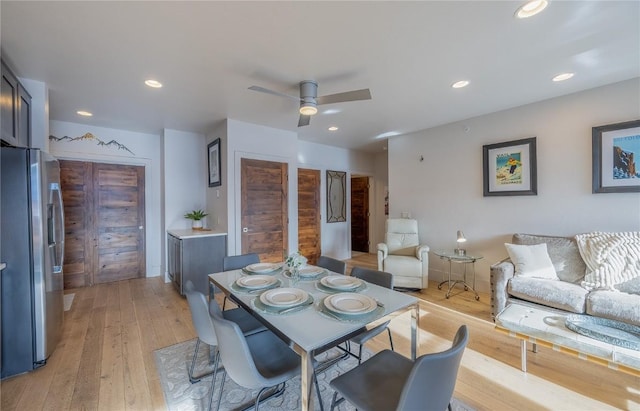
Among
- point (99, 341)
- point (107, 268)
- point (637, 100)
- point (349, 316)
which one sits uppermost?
point (637, 100)

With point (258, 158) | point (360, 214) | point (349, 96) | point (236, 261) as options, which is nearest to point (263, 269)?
point (236, 261)

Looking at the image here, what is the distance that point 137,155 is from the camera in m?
4.49

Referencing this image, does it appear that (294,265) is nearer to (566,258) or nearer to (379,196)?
(566,258)

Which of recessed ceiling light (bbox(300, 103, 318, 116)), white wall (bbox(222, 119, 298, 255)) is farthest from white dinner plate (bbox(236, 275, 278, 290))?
white wall (bbox(222, 119, 298, 255))

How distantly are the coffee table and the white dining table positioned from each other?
98 centimetres

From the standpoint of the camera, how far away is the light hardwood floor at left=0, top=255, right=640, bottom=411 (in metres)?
1.74

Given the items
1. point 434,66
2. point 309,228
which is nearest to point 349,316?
point 434,66

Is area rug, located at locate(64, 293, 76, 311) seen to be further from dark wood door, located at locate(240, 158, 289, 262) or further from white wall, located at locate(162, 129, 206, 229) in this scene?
dark wood door, located at locate(240, 158, 289, 262)

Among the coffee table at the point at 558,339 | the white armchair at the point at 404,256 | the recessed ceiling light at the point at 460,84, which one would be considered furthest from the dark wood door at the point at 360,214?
the coffee table at the point at 558,339

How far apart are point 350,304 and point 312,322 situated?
274 millimetres

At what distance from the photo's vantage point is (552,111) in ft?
10.3

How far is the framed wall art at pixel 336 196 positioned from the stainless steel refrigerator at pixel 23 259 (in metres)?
4.39

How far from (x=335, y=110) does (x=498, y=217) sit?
8.86ft

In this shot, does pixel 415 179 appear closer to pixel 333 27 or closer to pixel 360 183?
pixel 360 183
